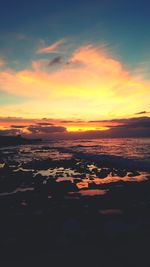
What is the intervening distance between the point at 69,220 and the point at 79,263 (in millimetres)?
4734

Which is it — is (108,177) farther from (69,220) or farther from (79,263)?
(79,263)

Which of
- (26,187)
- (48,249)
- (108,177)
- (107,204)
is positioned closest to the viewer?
(48,249)

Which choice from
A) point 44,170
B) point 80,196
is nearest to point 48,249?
point 80,196

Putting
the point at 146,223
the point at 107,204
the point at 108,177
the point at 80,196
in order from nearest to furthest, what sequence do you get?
the point at 146,223, the point at 107,204, the point at 80,196, the point at 108,177

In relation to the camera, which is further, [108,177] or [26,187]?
[108,177]

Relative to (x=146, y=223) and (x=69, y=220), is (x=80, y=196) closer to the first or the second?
(x=69, y=220)

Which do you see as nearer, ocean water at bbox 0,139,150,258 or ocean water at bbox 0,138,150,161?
ocean water at bbox 0,139,150,258

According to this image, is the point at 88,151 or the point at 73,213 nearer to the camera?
the point at 73,213

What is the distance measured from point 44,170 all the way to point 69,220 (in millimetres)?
21687

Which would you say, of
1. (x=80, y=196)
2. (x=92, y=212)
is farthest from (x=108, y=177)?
(x=92, y=212)

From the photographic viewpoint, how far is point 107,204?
18.7 m

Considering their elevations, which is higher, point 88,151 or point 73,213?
point 73,213

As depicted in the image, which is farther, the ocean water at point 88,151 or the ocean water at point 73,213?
the ocean water at point 88,151

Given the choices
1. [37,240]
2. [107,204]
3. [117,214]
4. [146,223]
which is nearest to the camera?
[37,240]
